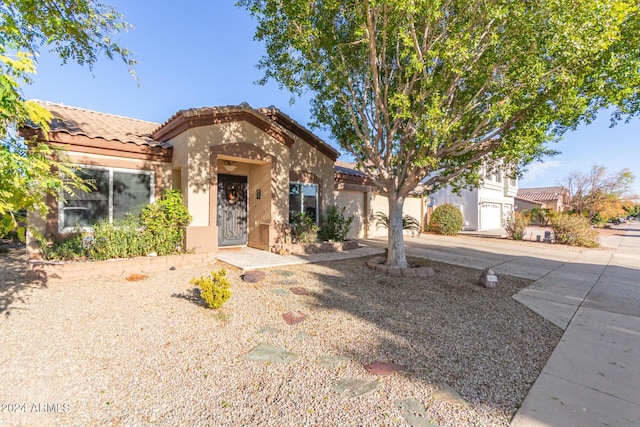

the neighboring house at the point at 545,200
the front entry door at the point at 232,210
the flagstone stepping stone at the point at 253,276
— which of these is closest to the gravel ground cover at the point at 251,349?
the flagstone stepping stone at the point at 253,276

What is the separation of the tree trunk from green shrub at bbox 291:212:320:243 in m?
3.57

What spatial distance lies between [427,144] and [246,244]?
7.63 m

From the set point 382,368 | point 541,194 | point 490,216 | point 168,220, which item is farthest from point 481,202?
point 541,194

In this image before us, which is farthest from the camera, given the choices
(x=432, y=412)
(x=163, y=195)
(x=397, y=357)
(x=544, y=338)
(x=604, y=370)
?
(x=163, y=195)

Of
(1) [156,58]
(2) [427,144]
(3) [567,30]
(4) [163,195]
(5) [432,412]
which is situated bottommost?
(5) [432,412]

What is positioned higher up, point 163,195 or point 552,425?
point 163,195

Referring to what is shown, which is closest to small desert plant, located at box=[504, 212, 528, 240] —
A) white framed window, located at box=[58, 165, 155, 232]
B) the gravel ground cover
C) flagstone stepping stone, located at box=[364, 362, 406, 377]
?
the gravel ground cover

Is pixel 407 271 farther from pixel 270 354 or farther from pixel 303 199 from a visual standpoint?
pixel 303 199

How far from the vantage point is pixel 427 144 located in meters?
6.43

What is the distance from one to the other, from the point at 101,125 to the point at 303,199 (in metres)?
7.38

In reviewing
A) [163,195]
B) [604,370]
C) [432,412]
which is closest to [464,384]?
[432,412]

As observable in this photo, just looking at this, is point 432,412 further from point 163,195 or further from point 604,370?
point 163,195

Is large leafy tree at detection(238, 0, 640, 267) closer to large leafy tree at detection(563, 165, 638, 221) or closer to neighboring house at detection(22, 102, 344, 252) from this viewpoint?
neighboring house at detection(22, 102, 344, 252)

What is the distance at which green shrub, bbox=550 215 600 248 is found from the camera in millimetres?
14672
